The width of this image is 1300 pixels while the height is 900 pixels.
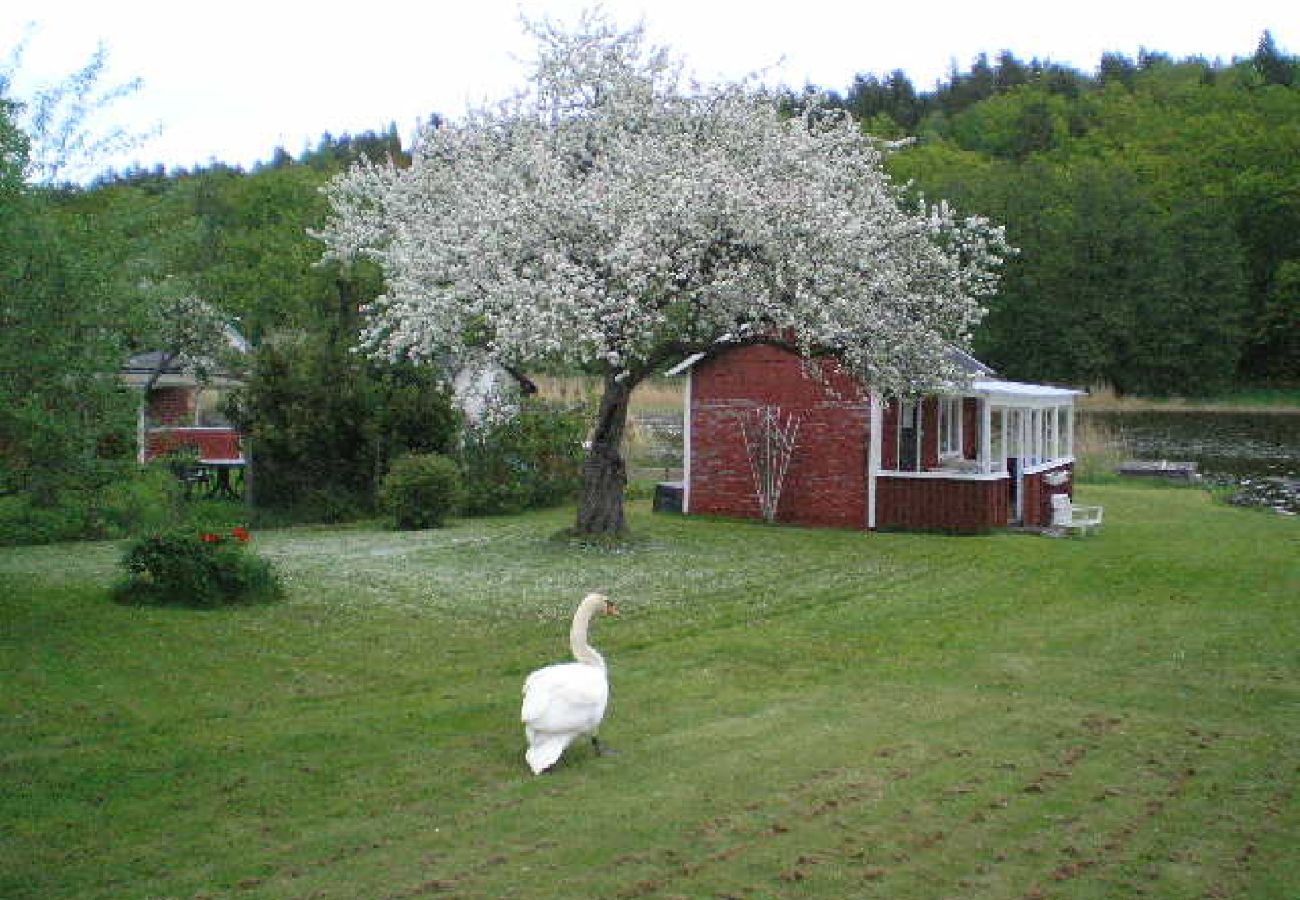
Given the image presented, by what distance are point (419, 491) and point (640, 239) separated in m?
7.71

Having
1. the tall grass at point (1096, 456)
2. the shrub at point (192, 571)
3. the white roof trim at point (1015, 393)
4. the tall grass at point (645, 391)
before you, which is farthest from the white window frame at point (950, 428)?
the shrub at point (192, 571)

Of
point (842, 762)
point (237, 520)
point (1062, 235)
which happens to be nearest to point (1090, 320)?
point (1062, 235)

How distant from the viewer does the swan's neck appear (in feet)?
30.2

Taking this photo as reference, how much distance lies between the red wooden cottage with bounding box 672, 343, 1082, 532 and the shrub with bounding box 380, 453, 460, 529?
15.3ft

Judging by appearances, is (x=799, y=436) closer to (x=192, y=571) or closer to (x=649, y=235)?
(x=649, y=235)

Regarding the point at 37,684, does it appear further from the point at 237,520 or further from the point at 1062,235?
the point at 1062,235

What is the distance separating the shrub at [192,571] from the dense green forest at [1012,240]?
1.38m

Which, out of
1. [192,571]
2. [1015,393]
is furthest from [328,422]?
[1015,393]

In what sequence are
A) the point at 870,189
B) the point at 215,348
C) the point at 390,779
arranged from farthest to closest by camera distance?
the point at 215,348 < the point at 870,189 < the point at 390,779

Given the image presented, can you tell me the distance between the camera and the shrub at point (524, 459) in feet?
87.7

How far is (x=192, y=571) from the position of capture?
1438cm

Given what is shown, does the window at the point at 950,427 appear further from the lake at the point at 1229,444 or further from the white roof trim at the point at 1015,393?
the lake at the point at 1229,444

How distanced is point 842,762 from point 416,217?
1410 centimetres

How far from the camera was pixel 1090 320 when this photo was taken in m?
71.7
